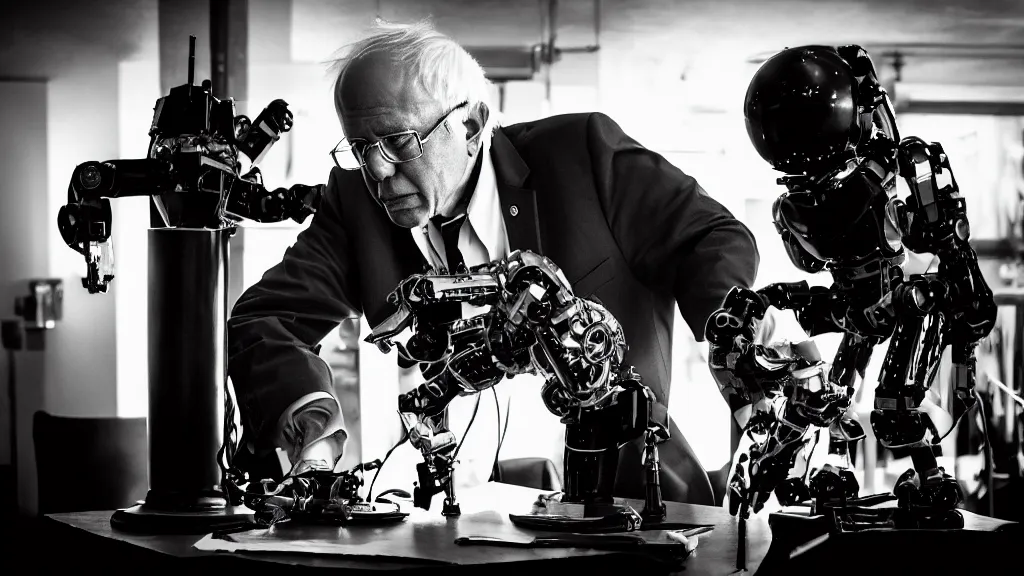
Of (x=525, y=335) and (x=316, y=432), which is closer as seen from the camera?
(x=525, y=335)

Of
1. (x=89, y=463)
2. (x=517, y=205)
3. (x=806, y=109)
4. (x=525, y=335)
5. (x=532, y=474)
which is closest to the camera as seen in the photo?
(x=806, y=109)

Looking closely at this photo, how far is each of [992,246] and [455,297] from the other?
121 inches

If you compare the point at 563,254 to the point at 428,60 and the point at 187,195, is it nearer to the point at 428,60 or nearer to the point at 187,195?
the point at 428,60

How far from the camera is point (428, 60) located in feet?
4.47

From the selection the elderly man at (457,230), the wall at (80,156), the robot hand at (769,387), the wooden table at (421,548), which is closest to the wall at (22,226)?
the wall at (80,156)

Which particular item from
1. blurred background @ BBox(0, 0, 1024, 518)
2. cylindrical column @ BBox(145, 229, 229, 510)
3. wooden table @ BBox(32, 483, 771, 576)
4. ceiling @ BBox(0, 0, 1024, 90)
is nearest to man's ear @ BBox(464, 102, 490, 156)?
cylindrical column @ BBox(145, 229, 229, 510)

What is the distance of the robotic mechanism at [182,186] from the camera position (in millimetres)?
1341

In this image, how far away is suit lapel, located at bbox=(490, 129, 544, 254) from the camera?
1554 mm

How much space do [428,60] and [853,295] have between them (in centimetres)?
60

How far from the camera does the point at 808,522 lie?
106 centimetres

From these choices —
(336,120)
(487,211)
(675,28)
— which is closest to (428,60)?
(487,211)

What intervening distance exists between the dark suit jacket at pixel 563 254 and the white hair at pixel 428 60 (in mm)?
192

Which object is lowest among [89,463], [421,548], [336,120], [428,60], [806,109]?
[89,463]

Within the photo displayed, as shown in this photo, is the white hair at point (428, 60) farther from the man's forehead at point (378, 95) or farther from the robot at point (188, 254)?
the robot at point (188, 254)
